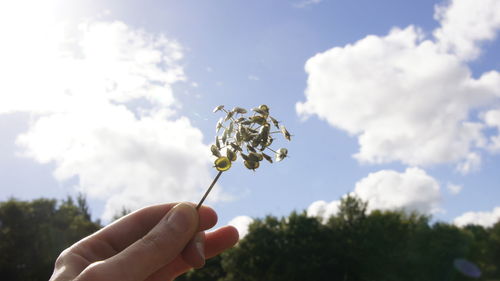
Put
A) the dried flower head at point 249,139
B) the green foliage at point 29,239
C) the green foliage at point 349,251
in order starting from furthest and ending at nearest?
the green foliage at point 349,251
the green foliage at point 29,239
the dried flower head at point 249,139

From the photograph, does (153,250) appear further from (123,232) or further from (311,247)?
(311,247)

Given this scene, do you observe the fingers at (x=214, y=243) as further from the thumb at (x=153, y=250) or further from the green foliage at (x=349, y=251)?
the green foliage at (x=349, y=251)

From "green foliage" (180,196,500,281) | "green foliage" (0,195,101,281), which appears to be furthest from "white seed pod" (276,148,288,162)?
A: "green foliage" (0,195,101,281)

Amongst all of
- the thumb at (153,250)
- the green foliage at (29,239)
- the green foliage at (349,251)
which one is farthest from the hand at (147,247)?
the green foliage at (29,239)

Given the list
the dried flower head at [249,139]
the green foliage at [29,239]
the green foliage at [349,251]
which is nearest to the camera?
the dried flower head at [249,139]

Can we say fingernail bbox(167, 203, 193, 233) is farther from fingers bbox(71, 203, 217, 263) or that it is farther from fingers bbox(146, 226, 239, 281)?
fingers bbox(146, 226, 239, 281)

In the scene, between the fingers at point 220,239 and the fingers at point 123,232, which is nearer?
the fingers at point 123,232

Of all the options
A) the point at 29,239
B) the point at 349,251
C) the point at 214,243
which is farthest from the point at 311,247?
the point at 214,243
